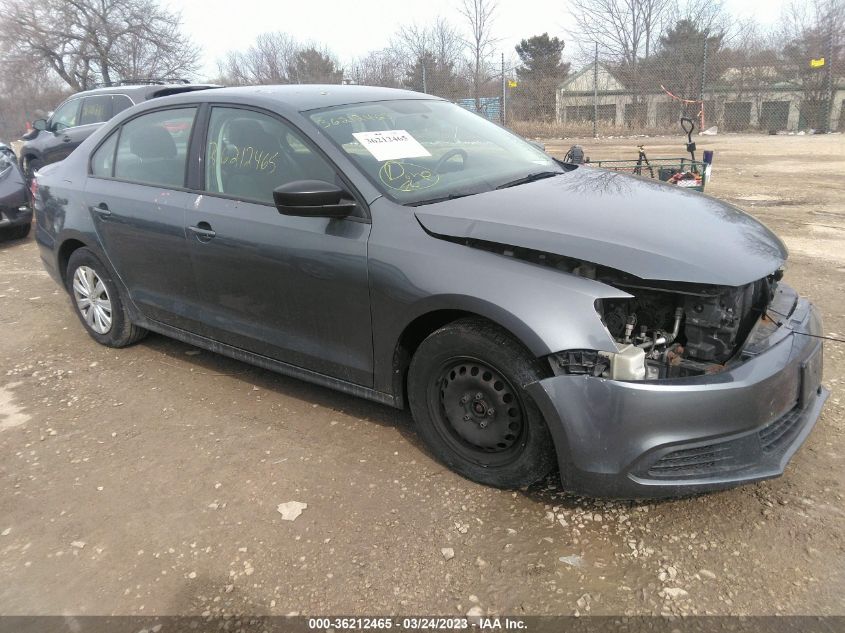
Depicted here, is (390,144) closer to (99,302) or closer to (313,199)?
(313,199)

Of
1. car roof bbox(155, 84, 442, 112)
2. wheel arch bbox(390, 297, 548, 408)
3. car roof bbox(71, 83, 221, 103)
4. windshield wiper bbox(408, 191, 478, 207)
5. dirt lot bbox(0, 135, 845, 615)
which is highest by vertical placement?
car roof bbox(71, 83, 221, 103)

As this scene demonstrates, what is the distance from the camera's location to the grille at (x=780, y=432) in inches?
98.0

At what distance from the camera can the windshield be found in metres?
3.14

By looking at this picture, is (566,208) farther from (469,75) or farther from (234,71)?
(234,71)

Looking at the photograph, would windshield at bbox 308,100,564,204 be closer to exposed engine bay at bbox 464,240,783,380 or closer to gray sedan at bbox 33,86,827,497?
gray sedan at bbox 33,86,827,497

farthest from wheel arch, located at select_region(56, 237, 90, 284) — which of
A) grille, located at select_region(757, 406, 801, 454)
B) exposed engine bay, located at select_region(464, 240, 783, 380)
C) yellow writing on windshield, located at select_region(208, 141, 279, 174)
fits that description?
grille, located at select_region(757, 406, 801, 454)

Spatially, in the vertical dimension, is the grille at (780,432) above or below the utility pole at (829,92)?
below

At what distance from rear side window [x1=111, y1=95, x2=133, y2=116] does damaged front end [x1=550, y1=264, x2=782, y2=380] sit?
8.72 meters

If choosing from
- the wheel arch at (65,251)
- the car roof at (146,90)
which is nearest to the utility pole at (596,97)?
the car roof at (146,90)

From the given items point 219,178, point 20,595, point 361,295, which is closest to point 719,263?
point 361,295

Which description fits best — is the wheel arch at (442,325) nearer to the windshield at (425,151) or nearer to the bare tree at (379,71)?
the windshield at (425,151)

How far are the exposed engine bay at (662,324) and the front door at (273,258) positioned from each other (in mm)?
844

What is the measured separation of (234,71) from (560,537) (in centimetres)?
3573

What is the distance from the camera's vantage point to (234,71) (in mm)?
33812
